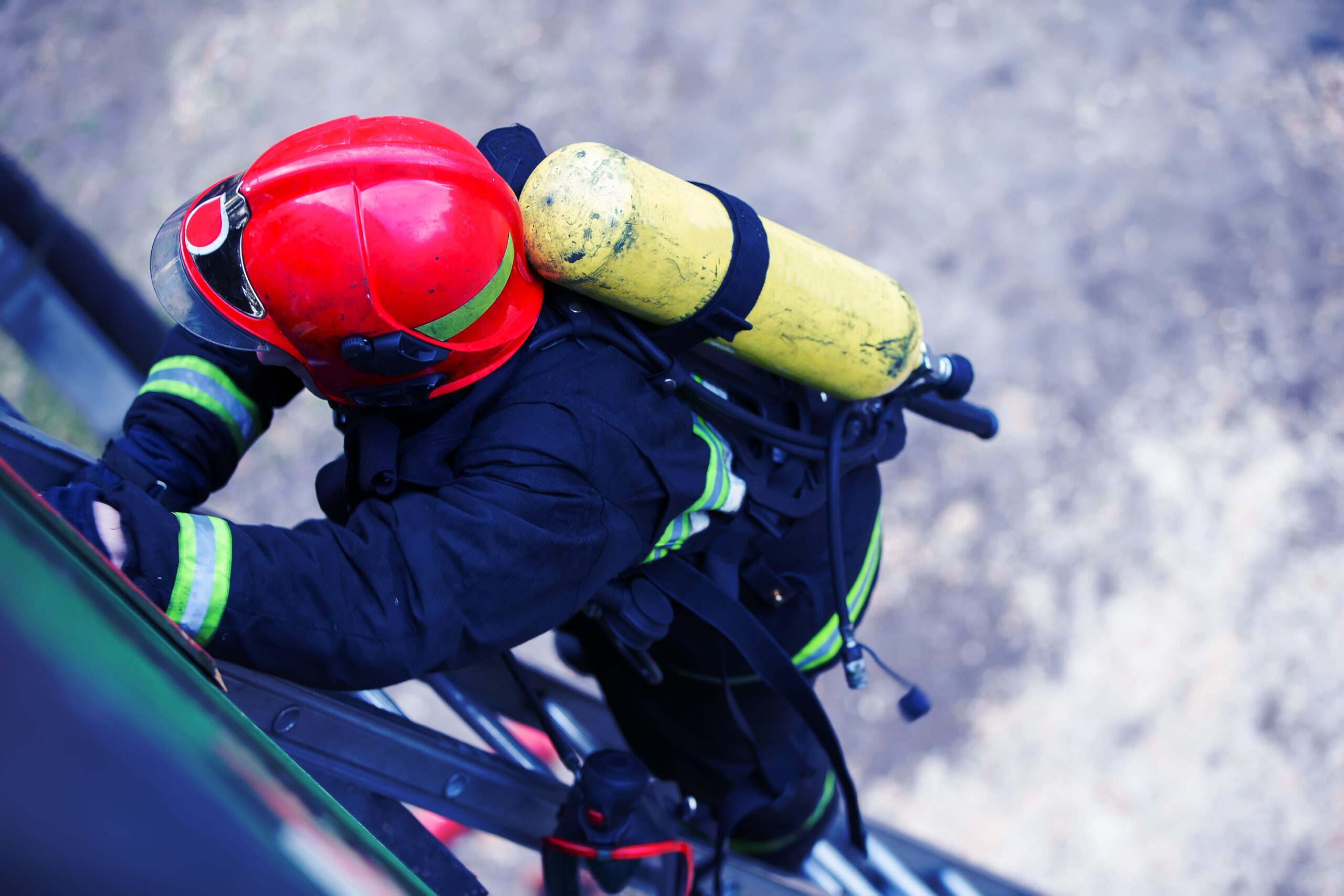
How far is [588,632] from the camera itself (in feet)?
6.78

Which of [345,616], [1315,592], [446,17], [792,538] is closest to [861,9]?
[446,17]

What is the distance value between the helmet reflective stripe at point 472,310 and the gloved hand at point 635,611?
0.55 meters

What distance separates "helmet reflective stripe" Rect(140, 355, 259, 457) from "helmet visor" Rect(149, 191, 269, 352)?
0.92 ft

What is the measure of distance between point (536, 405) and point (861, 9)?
470 centimetres

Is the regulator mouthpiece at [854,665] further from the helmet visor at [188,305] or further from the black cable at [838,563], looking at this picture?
the helmet visor at [188,305]

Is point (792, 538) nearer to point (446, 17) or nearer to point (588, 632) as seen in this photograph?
point (588, 632)

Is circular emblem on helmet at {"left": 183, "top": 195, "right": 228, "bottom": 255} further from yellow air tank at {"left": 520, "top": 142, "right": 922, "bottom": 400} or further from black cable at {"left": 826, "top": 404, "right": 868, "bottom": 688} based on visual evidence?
black cable at {"left": 826, "top": 404, "right": 868, "bottom": 688}

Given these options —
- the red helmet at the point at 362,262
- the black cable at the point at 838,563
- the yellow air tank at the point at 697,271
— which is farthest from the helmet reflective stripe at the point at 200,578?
the black cable at the point at 838,563

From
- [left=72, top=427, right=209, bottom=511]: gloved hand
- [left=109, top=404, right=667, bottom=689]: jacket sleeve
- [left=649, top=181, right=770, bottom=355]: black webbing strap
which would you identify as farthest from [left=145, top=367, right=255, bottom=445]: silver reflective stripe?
[left=649, top=181, right=770, bottom=355]: black webbing strap

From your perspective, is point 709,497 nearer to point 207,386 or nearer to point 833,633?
point 833,633

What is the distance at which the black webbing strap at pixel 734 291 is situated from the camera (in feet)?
4.71

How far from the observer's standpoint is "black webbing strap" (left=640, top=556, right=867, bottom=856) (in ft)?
5.48

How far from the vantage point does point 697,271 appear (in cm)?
140

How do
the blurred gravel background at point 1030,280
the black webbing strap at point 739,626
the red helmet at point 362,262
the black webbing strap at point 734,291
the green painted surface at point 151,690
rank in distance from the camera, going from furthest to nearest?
the blurred gravel background at point 1030,280
the black webbing strap at point 739,626
the black webbing strap at point 734,291
the red helmet at point 362,262
the green painted surface at point 151,690
